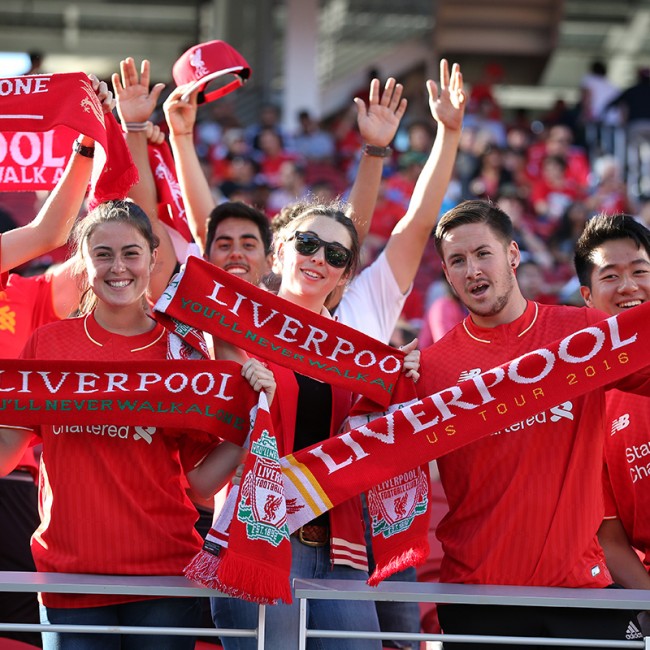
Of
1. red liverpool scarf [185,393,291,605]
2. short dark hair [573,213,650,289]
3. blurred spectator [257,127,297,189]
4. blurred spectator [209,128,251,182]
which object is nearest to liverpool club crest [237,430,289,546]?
red liverpool scarf [185,393,291,605]

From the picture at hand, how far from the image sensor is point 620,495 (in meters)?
3.74

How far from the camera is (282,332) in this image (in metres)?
3.57

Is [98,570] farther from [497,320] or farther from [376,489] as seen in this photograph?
[497,320]

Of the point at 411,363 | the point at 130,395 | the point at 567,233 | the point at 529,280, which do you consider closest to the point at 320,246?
the point at 411,363

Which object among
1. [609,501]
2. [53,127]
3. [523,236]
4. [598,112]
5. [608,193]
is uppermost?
[598,112]

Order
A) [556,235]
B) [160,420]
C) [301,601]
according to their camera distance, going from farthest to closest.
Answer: [556,235] < [160,420] < [301,601]

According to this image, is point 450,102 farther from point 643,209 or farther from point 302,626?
point 643,209

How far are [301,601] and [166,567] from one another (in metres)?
0.41

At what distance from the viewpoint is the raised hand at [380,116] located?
15.6ft

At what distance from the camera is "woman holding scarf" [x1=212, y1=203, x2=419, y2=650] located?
3375mm

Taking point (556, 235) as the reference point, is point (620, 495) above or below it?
below

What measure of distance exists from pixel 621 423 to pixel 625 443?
70mm

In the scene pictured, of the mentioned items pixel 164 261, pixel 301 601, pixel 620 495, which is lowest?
pixel 301 601

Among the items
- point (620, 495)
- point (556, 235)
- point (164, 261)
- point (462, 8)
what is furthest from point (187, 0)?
point (620, 495)
